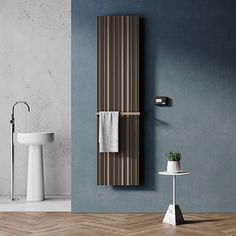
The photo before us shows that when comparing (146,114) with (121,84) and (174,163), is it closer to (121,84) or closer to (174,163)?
(121,84)

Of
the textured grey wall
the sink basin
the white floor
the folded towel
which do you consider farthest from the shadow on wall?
the textured grey wall

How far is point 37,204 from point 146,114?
5.32 ft

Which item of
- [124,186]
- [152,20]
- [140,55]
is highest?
[152,20]

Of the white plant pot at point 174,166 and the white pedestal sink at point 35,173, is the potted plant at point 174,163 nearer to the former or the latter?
the white plant pot at point 174,166

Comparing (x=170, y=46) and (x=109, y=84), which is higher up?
(x=170, y=46)

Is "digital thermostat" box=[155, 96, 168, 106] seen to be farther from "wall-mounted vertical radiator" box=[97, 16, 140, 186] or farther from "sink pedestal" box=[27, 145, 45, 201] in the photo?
"sink pedestal" box=[27, 145, 45, 201]

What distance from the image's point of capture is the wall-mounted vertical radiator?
17.3ft

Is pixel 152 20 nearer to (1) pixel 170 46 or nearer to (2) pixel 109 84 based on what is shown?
(1) pixel 170 46

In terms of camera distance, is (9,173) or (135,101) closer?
(135,101)

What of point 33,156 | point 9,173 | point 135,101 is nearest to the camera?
point 135,101

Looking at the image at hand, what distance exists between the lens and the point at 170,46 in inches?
210

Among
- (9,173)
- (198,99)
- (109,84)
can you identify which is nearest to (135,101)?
Result: (109,84)

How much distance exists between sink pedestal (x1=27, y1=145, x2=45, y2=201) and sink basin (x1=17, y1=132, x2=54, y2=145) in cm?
17

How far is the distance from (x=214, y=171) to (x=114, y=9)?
1.96 metres
